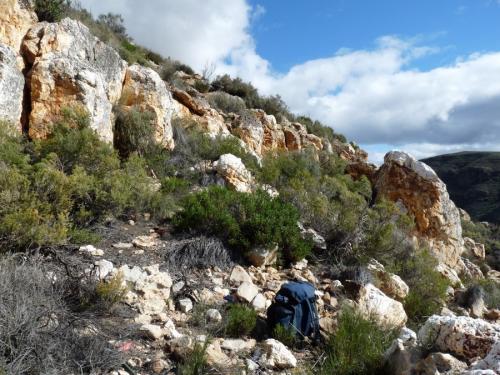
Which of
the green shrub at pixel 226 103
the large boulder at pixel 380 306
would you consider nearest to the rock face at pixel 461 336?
the large boulder at pixel 380 306

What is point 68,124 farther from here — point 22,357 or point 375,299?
point 375,299

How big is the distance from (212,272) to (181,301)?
Result: 34.3 inches

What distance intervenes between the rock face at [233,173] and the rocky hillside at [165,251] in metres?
0.04

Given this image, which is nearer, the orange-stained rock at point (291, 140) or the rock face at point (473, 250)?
the orange-stained rock at point (291, 140)

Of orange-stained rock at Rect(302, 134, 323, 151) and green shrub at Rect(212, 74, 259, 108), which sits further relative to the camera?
green shrub at Rect(212, 74, 259, 108)

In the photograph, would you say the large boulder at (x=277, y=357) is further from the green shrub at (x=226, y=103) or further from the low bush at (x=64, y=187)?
the green shrub at (x=226, y=103)

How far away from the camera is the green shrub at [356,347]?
3156 millimetres

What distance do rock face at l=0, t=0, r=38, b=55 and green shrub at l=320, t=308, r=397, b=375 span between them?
272 inches

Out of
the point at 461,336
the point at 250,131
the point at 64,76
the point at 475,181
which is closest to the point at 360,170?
the point at 250,131

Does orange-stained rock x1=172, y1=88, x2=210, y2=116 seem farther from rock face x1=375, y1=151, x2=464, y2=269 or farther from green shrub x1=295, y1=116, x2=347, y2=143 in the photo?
green shrub x1=295, y1=116, x2=347, y2=143

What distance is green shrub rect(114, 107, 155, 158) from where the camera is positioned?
805 centimetres

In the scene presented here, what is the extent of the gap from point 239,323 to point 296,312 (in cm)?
58

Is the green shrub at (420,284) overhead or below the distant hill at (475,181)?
below

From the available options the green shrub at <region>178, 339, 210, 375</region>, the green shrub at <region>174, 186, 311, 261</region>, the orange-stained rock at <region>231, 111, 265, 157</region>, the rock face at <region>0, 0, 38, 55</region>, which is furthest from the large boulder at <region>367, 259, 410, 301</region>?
the rock face at <region>0, 0, 38, 55</region>
